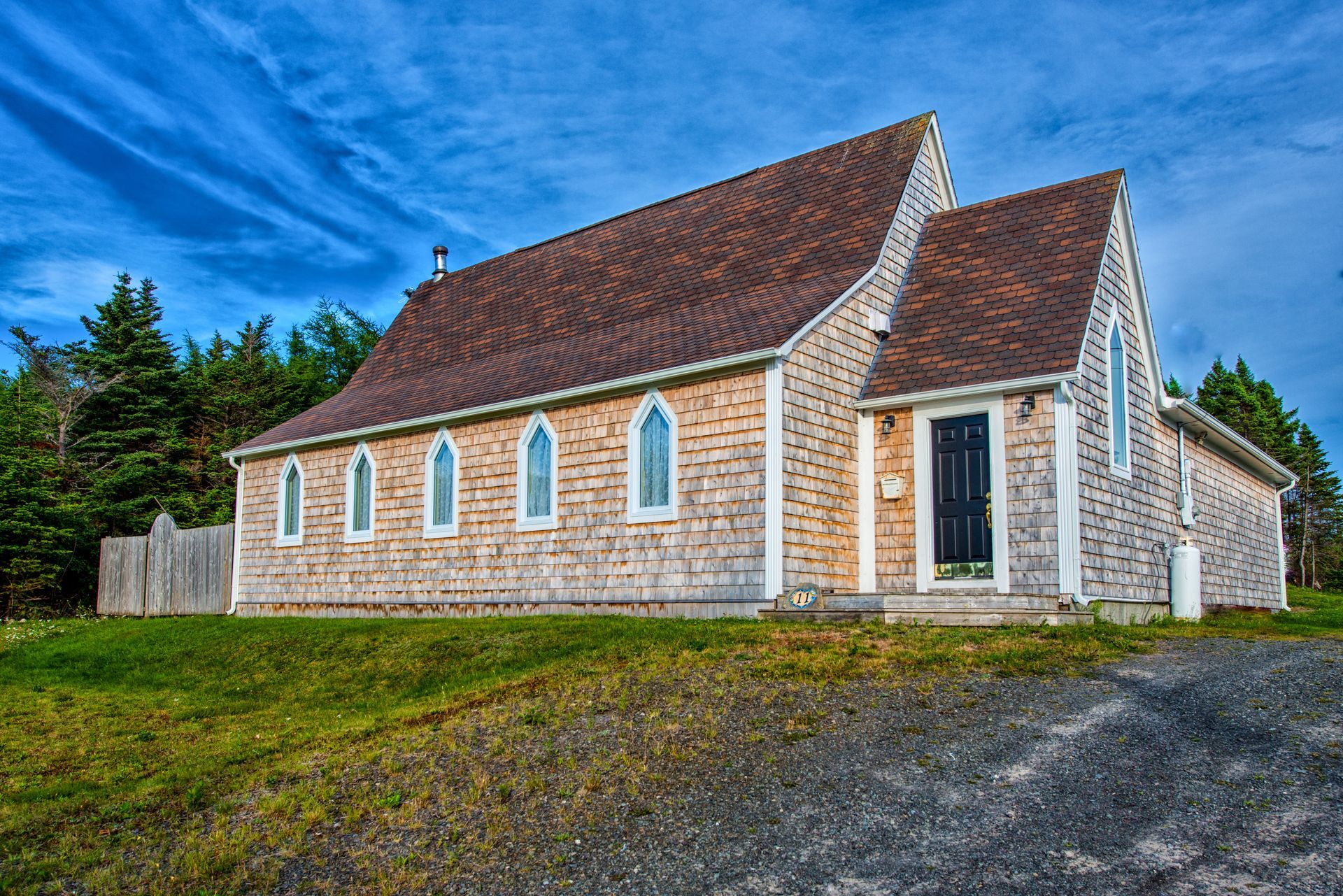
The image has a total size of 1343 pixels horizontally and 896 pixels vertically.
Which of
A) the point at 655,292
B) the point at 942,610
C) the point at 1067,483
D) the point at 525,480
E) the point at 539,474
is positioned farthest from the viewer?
the point at 655,292

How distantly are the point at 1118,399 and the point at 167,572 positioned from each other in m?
18.8

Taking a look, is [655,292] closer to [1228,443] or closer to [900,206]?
[900,206]

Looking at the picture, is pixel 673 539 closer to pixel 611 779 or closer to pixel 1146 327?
pixel 611 779

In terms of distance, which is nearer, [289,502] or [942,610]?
[942,610]

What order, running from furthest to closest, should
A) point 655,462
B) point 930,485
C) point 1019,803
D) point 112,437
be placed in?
point 112,437, point 655,462, point 930,485, point 1019,803

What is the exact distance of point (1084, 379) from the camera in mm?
13922

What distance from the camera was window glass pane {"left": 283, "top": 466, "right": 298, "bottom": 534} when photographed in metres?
20.5

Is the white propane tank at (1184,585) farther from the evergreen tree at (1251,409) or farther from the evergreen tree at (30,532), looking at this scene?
the evergreen tree at (1251,409)

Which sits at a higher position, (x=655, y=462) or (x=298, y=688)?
(x=655, y=462)

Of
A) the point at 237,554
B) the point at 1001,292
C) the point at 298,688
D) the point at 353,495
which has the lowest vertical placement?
the point at 298,688

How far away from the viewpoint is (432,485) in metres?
17.7

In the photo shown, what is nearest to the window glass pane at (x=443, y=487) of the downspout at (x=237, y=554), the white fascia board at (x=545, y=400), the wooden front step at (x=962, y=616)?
the white fascia board at (x=545, y=400)

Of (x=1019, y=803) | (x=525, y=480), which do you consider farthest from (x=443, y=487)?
(x=1019, y=803)

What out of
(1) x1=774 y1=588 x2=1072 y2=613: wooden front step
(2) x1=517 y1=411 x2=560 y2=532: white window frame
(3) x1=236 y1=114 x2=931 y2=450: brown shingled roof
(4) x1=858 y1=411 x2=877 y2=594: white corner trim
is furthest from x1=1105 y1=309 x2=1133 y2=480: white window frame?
(2) x1=517 y1=411 x2=560 y2=532: white window frame
